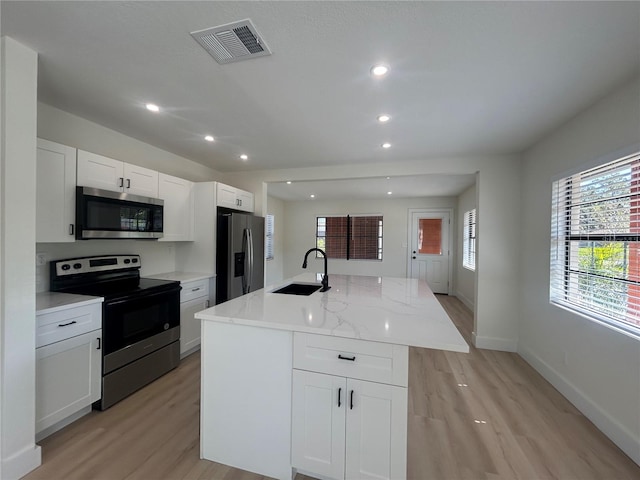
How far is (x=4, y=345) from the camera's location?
1423 millimetres

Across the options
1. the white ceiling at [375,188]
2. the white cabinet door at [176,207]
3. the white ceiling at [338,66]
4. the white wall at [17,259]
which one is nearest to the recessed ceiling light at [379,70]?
the white ceiling at [338,66]

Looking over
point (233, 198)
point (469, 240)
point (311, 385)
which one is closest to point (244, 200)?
point (233, 198)

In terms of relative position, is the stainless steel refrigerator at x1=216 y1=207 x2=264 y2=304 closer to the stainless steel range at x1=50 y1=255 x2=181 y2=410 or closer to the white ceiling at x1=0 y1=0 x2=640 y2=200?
the stainless steel range at x1=50 y1=255 x2=181 y2=410

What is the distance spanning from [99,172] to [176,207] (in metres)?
0.86

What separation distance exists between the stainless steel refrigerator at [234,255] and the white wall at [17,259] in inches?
70.3

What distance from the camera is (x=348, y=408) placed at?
135 centimetres

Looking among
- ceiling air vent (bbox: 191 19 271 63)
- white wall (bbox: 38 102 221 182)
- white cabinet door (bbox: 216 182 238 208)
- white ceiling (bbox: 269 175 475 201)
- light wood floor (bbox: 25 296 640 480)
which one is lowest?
light wood floor (bbox: 25 296 640 480)

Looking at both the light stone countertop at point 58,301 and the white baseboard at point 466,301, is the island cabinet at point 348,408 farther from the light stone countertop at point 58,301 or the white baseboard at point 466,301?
the white baseboard at point 466,301

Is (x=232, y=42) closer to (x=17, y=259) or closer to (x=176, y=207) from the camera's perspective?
(x=17, y=259)

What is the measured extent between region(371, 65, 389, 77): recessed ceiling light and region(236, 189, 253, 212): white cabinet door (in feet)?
8.18

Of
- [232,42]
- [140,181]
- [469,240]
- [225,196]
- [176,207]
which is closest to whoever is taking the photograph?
[232,42]

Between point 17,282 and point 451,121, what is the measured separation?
10.4ft

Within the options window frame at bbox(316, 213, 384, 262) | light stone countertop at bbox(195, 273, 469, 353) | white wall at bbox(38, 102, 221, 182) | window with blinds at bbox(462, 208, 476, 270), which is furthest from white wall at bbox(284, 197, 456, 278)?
light stone countertop at bbox(195, 273, 469, 353)

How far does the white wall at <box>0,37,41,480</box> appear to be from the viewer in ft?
4.66
